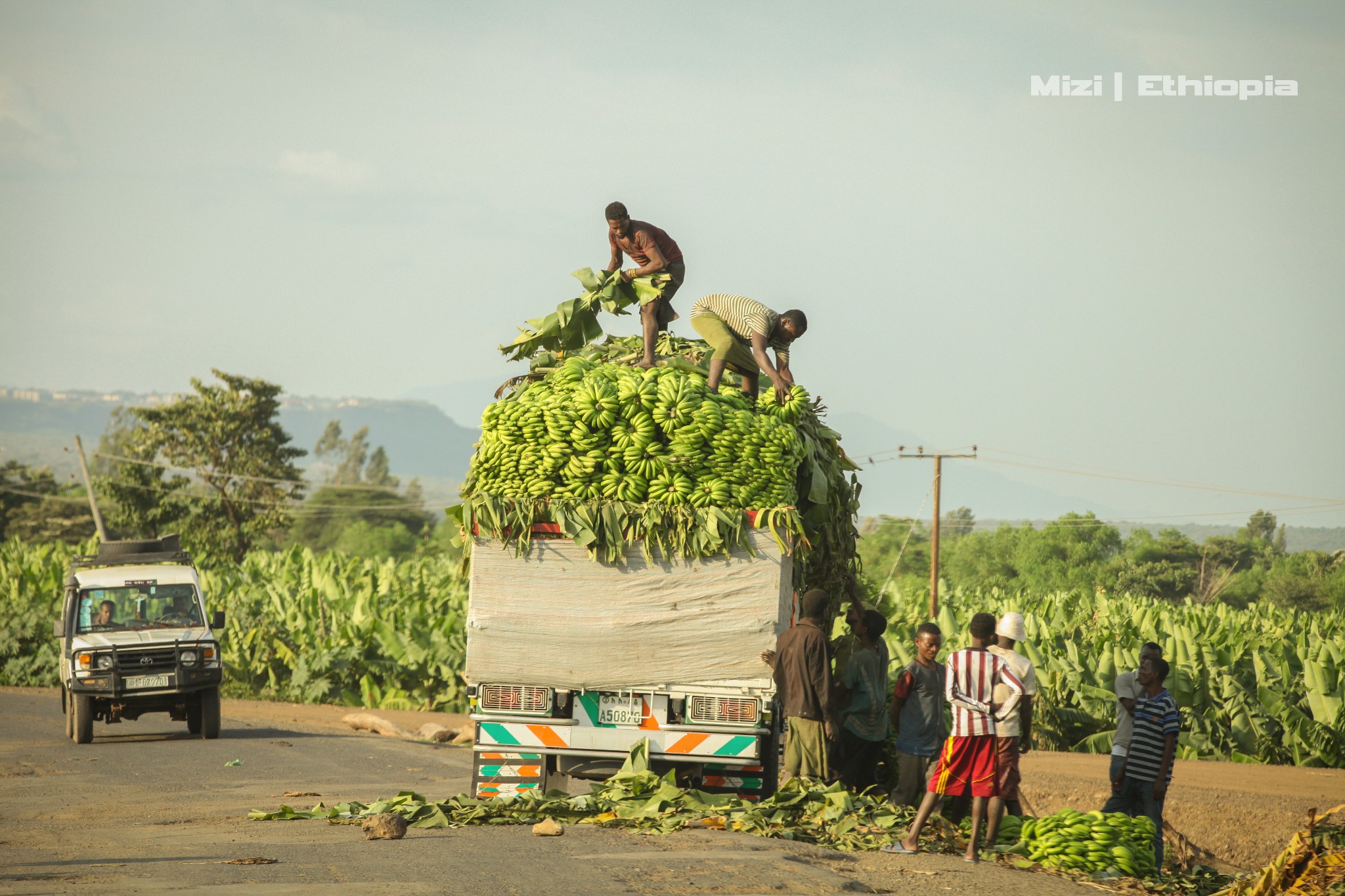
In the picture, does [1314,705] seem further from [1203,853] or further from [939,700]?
[939,700]

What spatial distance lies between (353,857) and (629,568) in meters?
2.54

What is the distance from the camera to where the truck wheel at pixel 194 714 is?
15336 millimetres

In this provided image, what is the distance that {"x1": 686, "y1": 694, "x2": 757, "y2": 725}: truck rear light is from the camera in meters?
8.22

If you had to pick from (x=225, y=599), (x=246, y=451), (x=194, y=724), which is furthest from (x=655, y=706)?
(x=246, y=451)

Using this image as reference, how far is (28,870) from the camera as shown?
270 inches

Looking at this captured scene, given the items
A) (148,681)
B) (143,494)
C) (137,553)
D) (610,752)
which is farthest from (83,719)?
(143,494)

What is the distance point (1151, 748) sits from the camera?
8336mm

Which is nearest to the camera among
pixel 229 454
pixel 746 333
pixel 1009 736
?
pixel 1009 736

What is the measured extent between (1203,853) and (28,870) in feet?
33.3

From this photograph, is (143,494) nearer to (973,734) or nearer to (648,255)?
(648,255)

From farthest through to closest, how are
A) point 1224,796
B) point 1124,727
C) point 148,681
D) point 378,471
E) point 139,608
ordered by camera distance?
point 378,471 < point 139,608 < point 148,681 < point 1224,796 < point 1124,727

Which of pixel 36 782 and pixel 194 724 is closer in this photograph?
pixel 36 782

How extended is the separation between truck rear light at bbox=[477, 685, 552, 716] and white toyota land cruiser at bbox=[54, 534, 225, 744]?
7.47 m

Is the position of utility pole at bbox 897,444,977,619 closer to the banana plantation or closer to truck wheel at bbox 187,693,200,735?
the banana plantation
